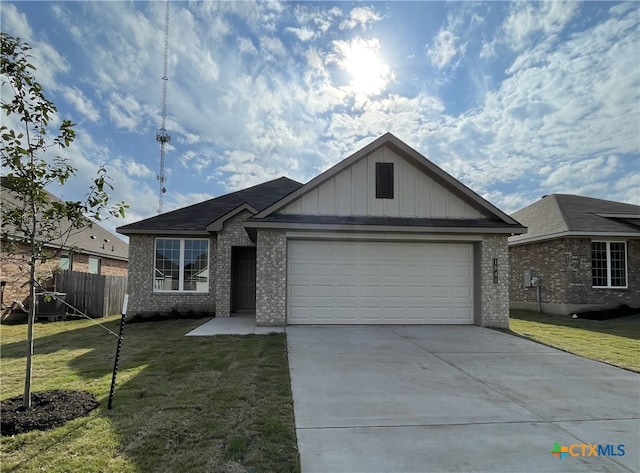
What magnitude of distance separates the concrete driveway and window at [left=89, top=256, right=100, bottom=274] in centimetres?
1669

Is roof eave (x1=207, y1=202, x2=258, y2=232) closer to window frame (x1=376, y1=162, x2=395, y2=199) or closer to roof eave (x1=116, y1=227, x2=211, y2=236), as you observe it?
roof eave (x1=116, y1=227, x2=211, y2=236)

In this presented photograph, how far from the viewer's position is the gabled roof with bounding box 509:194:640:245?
15.0m

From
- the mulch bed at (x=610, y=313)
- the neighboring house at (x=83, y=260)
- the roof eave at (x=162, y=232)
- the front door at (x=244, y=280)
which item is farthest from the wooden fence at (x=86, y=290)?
the mulch bed at (x=610, y=313)

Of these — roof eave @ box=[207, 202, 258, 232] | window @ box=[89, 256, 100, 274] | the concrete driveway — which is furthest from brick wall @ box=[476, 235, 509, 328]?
window @ box=[89, 256, 100, 274]

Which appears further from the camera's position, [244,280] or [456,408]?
[244,280]

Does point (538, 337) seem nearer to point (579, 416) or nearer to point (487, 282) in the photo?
point (487, 282)

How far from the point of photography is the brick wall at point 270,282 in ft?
34.4

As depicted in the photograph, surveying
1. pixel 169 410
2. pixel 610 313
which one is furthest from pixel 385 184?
pixel 610 313

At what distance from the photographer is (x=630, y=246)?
611 inches

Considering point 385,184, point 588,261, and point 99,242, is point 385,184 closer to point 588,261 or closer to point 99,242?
point 588,261

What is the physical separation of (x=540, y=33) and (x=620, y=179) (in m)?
9.67

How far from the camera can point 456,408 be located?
471 cm

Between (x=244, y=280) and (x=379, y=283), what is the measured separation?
5966 mm

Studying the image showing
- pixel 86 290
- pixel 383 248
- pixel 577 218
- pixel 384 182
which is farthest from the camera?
pixel 577 218
